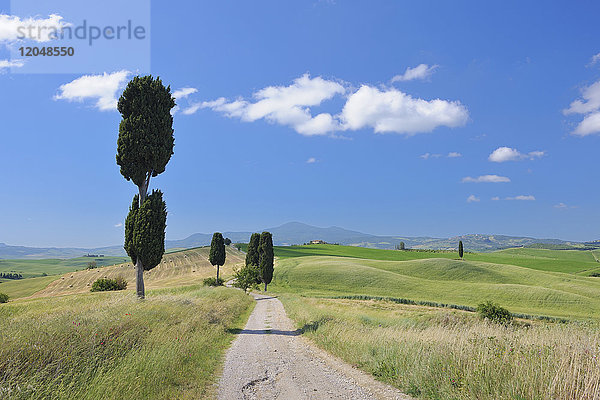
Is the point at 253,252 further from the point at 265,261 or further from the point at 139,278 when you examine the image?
the point at 139,278

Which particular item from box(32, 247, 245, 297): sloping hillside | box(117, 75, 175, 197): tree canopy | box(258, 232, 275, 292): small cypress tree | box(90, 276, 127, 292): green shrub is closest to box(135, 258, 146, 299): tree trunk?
box(117, 75, 175, 197): tree canopy

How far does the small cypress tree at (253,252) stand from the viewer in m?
69.0

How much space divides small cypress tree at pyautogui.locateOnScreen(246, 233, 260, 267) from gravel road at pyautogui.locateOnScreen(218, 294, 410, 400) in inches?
2121

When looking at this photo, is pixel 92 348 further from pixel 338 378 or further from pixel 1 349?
pixel 338 378

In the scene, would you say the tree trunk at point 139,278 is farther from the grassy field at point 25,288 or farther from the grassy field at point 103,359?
the grassy field at point 25,288

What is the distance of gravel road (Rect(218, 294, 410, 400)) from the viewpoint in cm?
840

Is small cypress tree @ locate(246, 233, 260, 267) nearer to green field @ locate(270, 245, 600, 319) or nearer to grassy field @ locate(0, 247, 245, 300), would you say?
green field @ locate(270, 245, 600, 319)

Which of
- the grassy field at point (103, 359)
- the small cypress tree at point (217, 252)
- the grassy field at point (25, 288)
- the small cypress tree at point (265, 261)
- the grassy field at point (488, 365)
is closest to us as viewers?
the grassy field at point (488, 365)

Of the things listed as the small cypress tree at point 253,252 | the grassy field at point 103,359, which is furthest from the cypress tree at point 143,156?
the small cypress tree at point 253,252

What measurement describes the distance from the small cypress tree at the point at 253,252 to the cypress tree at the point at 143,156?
1796 inches

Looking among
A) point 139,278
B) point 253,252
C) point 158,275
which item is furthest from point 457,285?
point 158,275

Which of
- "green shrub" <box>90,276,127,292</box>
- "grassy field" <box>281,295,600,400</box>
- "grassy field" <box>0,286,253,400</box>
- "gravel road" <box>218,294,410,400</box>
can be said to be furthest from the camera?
"green shrub" <box>90,276,127,292</box>

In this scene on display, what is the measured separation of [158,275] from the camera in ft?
281

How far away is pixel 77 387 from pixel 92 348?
1.90m
